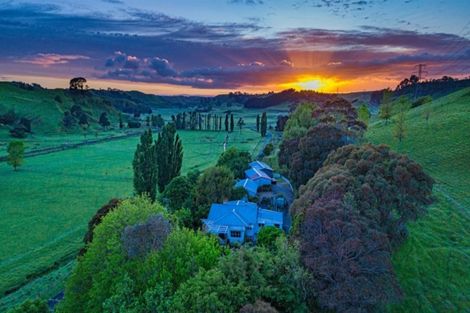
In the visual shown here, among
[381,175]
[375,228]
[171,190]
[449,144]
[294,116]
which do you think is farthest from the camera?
[294,116]

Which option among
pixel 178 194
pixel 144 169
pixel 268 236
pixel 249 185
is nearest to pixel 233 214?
pixel 268 236

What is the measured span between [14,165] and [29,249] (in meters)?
45.6

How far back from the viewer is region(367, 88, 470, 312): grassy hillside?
86.3ft

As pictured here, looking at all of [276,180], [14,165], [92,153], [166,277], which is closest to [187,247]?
[166,277]

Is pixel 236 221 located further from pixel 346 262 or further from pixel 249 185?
pixel 346 262

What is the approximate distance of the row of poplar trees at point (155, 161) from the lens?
4503 centimetres

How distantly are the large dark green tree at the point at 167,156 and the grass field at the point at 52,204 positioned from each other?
9560 millimetres

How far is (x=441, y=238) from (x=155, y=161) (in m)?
33.2

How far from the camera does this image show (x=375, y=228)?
25250mm

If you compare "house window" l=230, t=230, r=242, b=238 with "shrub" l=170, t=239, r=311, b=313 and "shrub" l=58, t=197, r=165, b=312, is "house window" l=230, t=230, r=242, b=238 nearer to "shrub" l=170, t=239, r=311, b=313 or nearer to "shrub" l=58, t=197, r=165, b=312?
"shrub" l=58, t=197, r=165, b=312

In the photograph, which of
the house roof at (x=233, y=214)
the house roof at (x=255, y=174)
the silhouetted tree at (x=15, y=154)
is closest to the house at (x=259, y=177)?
the house roof at (x=255, y=174)

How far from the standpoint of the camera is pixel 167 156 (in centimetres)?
5262

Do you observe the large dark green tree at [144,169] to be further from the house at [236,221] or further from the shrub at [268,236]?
the shrub at [268,236]

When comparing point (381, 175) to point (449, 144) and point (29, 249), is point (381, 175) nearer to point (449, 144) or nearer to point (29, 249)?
point (29, 249)
